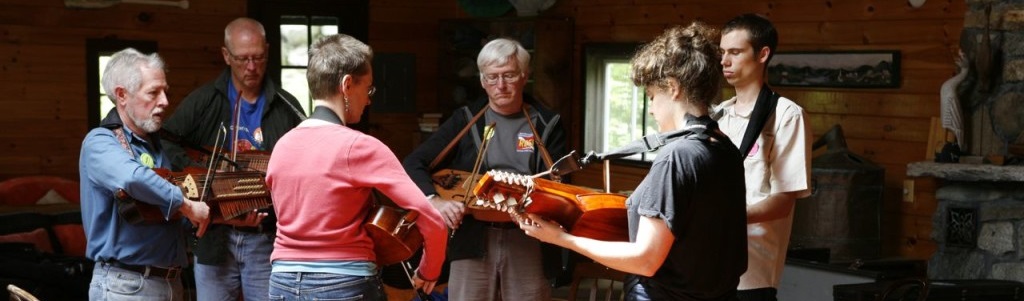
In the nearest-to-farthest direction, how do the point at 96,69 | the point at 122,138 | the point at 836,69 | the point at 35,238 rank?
the point at 122,138 → the point at 35,238 → the point at 836,69 → the point at 96,69

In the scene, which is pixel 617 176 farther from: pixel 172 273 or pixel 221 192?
pixel 172 273

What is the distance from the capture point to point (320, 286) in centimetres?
274

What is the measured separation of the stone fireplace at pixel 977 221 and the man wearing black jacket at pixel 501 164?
94.5 inches

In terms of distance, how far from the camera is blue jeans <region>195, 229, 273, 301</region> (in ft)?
12.1

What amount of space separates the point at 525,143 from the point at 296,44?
4.16 meters

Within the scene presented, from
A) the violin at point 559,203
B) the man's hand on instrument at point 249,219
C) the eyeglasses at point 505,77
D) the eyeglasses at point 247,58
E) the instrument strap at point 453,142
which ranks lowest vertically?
the man's hand on instrument at point 249,219

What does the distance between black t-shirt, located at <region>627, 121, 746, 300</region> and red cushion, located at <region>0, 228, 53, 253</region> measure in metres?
4.24

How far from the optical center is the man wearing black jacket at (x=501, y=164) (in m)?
3.82

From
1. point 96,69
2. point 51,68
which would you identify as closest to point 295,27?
point 96,69

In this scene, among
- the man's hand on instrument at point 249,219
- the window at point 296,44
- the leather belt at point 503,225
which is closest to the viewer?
the man's hand on instrument at point 249,219

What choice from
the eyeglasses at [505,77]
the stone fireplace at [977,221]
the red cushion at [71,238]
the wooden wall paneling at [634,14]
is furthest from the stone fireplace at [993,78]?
the red cushion at [71,238]

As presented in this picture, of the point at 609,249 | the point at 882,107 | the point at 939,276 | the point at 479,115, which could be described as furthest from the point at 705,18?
the point at 609,249

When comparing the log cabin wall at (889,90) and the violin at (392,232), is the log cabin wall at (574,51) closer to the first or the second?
the log cabin wall at (889,90)

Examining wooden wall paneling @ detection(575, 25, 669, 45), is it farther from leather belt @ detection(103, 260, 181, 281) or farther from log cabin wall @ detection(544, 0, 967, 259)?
leather belt @ detection(103, 260, 181, 281)
